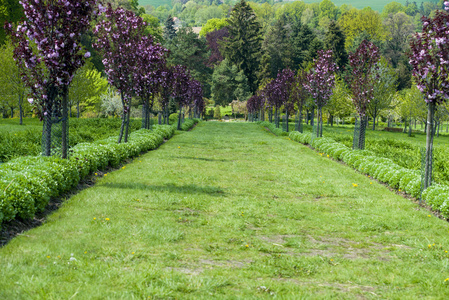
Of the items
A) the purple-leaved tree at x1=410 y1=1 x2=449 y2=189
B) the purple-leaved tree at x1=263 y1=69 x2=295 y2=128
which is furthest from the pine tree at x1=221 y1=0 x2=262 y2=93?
the purple-leaved tree at x1=410 y1=1 x2=449 y2=189

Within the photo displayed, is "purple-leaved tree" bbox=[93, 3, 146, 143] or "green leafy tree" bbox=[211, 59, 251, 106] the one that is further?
"green leafy tree" bbox=[211, 59, 251, 106]

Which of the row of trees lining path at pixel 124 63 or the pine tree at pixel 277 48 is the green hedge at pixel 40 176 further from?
the pine tree at pixel 277 48

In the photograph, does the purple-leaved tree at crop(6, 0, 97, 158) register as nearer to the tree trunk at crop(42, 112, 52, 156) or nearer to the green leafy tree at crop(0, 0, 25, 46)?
the tree trunk at crop(42, 112, 52, 156)

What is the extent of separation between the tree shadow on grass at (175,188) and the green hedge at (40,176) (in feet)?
3.83

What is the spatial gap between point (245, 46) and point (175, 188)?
84896mm

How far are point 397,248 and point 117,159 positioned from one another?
10.1m

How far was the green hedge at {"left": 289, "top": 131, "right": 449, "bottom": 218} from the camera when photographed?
9.39 meters

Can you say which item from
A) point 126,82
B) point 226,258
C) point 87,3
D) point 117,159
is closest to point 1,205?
point 226,258

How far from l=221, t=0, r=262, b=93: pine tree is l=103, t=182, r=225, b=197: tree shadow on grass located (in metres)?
80.6

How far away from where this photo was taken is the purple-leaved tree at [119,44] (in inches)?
686

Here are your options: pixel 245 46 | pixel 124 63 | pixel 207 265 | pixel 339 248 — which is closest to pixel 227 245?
pixel 207 265

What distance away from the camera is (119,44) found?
57.6 feet

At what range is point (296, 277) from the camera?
5445 mm

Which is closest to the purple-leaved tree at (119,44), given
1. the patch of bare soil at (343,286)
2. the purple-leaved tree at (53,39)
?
the purple-leaved tree at (53,39)
